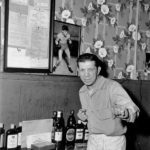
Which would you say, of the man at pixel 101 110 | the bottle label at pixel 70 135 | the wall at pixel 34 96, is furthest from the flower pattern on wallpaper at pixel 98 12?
the bottle label at pixel 70 135

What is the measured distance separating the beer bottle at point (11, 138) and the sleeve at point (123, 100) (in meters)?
0.84

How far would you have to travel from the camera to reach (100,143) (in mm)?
2191

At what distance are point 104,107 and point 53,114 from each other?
1.86ft

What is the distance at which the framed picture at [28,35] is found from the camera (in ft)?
7.34

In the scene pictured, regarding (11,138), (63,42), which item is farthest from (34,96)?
(63,42)

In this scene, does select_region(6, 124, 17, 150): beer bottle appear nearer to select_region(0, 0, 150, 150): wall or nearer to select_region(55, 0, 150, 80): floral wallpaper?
select_region(0, 0, 150, 150): wall

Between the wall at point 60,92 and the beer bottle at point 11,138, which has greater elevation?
the wall at point 60,92

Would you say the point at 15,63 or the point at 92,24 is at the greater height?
the point at 92,24

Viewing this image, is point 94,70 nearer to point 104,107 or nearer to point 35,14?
point 104,107

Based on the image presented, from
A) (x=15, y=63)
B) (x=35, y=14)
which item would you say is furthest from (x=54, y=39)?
(x=15, y=63)

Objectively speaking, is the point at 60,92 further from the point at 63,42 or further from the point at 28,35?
the point at 28,35

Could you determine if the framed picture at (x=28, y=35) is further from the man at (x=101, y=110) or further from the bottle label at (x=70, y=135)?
the bottle label at (x=70, y=135)

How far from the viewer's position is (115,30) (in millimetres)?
3258

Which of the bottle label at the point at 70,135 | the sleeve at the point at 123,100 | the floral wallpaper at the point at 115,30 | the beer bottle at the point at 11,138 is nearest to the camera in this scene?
the sleeve at the point at 123,100
